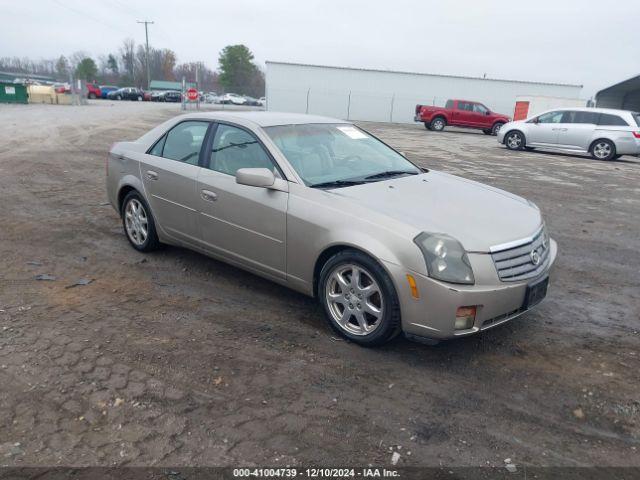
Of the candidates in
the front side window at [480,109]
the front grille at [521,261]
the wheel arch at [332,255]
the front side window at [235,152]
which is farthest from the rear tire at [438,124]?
the wheel arch at [332,255]

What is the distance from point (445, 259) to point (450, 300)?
26cm

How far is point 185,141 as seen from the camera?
16.1 ft

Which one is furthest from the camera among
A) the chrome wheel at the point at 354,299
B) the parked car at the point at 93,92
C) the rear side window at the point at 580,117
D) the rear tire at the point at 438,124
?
the parked car at the point at 93,92

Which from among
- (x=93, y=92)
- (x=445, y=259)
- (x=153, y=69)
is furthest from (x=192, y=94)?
(x=153, y=69)

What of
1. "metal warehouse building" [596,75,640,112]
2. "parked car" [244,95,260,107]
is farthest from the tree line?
"metal warehouse building" [596,75,640,112]

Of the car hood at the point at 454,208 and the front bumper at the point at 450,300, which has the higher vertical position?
the car hood at the point at 454,208

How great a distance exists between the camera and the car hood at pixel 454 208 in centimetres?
339

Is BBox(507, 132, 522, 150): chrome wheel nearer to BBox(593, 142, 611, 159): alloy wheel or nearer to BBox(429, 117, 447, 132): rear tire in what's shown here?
BBox(593, 142, 611, 159): alloy wheel

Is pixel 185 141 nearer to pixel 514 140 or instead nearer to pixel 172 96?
pixel 514 140

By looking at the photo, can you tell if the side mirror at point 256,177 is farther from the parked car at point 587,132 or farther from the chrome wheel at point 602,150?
the chrome wheel at point 602,150

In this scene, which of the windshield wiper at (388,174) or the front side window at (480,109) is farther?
the front side window at (480,109)

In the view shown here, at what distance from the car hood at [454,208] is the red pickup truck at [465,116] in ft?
83.7

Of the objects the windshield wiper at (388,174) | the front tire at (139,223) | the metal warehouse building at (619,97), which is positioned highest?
the metal warehouse building at (619,97)

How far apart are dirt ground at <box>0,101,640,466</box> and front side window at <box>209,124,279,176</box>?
1077 millimetres
